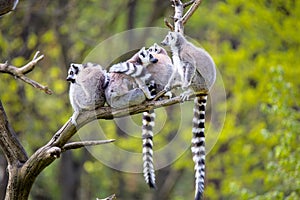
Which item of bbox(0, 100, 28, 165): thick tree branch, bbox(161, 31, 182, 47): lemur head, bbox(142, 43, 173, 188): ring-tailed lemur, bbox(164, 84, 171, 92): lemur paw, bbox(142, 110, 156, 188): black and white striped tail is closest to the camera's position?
bbox(0, 100, 28, 165): thick tree branch

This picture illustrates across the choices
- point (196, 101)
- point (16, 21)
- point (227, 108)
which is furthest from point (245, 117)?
point (196, 101)

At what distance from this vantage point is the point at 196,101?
15.3ft

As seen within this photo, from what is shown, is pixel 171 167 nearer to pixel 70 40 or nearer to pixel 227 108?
A: pixel 227 108

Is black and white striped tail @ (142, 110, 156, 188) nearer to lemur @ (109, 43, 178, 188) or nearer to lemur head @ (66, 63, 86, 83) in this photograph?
lemur @ (109, 43, 178, 188)

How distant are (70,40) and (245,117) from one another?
11.0ft

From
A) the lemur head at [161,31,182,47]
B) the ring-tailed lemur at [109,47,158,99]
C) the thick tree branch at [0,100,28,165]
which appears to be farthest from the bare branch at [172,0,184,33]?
the thick tree branch at [0,100,28,165]

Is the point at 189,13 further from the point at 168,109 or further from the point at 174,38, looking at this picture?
the point at 168,109

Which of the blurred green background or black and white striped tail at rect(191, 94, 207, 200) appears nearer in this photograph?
black and white striped tail at rect(191, 94, 207, 200)

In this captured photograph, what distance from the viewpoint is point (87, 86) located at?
15.6 ft

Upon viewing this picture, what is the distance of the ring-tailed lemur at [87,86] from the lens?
4.66 metres

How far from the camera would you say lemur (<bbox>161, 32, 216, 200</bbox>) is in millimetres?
4559

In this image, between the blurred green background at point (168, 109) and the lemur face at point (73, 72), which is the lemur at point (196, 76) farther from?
the blurred green background at point (168, 109)

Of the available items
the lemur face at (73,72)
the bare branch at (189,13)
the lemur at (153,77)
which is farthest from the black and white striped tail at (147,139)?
the bare branch at (189,13)

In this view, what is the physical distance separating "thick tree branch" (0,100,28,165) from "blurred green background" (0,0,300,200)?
460 centimetres
